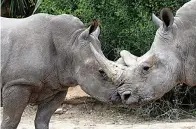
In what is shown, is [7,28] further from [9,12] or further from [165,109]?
[9,12]

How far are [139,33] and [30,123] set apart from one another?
93.9 inches

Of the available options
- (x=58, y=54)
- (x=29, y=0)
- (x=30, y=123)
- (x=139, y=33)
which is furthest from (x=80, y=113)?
(x=58, y=54)

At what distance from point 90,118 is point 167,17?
4.09 meters

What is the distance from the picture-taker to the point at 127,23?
32.1ft

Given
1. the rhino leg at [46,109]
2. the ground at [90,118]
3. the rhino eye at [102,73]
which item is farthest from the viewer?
the ground at [90,118]

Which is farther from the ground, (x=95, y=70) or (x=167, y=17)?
(x=167, y=17)

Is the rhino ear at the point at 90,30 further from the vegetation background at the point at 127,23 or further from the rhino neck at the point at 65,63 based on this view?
the vegetation background at the point at 127,23

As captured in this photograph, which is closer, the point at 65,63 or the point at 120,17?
the point at 65,63

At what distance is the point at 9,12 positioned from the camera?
11812mm

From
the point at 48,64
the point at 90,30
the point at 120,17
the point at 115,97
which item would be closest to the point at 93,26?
the point at 90,30

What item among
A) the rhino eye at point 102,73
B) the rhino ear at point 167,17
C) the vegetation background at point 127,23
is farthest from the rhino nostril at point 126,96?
the vegetation background at point 127,23

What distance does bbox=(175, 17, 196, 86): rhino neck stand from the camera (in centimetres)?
604

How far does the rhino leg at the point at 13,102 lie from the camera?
616cm

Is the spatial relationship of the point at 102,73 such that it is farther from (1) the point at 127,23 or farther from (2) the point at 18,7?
(2) the point at 18,7
